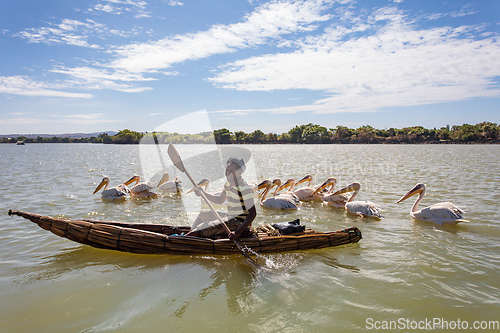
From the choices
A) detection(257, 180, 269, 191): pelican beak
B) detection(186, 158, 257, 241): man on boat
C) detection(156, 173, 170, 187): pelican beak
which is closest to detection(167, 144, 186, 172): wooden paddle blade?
detection(186, 158, 257, 241): man on boat

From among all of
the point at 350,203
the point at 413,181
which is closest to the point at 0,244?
the point at 350,203

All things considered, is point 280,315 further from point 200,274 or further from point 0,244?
point 0,244

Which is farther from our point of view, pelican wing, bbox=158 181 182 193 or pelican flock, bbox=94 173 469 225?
pelican wing, bbox=158 181 182 193

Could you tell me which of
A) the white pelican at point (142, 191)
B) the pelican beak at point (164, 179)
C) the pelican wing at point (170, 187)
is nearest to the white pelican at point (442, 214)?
the pelican wing at point (170, 187)

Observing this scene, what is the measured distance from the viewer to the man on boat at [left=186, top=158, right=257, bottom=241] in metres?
5.44

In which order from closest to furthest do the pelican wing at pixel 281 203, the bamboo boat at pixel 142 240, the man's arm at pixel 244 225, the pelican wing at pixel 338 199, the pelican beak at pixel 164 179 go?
1. the man's arm at pixel 244 225
2. the bamboo boat at pixel 142 240
3. the pelican wing at pixel 281 203
4. the pelican wing at pixel 338 199
5. the pelican beak at pixel 164 179

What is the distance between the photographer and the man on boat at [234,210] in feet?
17.9

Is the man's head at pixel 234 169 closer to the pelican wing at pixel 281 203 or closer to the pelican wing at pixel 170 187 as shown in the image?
the pelican wing at pixel 281 203

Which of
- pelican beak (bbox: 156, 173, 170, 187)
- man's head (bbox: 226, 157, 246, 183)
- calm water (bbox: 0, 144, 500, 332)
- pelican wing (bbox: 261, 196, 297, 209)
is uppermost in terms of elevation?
man's head (bbox: 226, 157, 246, 183)

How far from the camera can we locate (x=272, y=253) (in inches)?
239

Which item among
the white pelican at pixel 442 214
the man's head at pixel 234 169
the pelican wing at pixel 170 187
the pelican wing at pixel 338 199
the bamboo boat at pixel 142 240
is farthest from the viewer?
the pelican wing at pixel 170 187

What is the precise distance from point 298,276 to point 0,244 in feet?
22.3

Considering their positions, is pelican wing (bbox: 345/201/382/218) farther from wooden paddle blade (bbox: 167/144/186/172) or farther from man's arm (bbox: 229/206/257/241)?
wooden paddle blade (bbox: 167/144/186/172)

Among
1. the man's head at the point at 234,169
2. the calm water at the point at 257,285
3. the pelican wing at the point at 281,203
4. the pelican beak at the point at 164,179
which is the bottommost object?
the calm water at the point at 257,285
